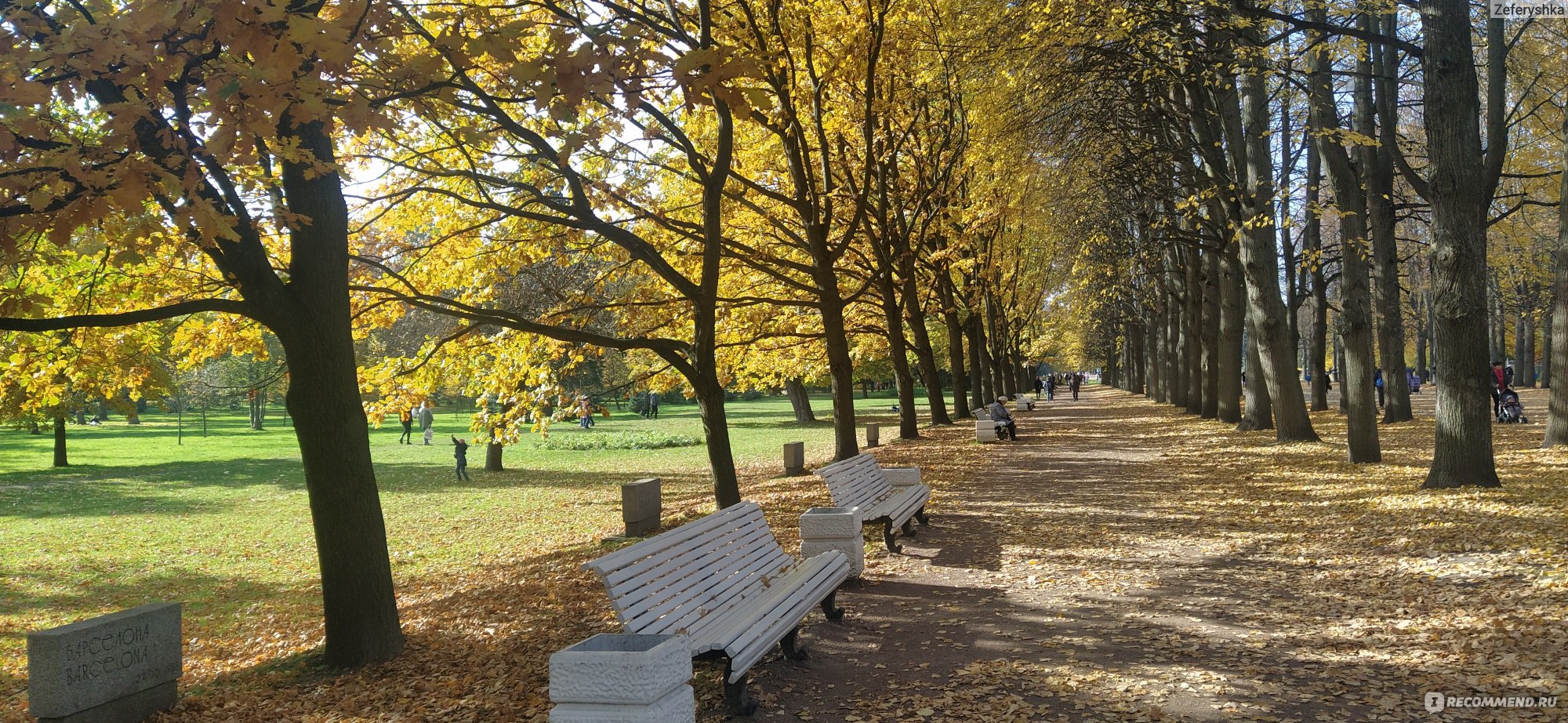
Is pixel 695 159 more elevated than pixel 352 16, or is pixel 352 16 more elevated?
pixel 695 159

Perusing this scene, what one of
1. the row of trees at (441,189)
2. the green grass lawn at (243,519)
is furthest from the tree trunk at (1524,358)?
the row of trees at (441,189)

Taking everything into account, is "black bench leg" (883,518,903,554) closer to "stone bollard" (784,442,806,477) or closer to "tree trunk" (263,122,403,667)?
"tree trunk" (263,122,403,667)

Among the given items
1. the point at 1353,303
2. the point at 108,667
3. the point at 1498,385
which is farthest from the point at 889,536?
the point at 1498,385

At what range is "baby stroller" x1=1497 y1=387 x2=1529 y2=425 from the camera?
66.3ft

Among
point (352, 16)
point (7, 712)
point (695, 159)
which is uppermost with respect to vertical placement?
point (695, 159)

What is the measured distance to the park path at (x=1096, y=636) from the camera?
4.80 m

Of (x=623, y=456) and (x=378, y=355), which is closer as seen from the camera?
(x=623, y=456)

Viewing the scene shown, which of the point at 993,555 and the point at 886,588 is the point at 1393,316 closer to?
the point at 993,555

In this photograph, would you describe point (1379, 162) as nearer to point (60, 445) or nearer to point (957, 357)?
point (957, 357)

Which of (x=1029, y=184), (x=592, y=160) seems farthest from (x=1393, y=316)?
(x=592, y=160)

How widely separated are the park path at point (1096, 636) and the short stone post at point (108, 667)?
372 centimetres

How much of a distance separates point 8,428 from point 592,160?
212ft

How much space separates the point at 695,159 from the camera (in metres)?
11.0

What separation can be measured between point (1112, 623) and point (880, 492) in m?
4.00
